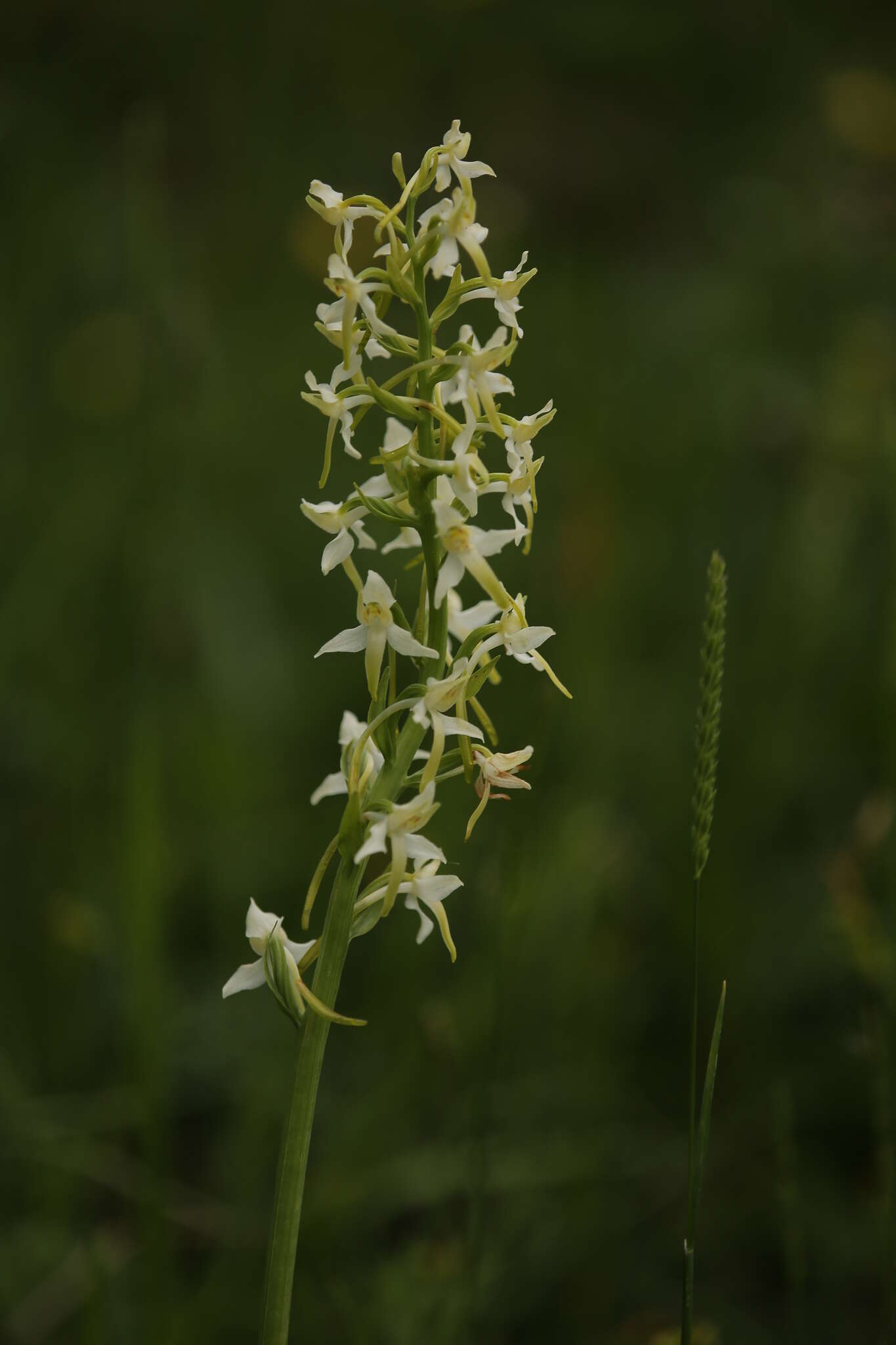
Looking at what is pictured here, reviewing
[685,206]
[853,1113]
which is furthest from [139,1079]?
[685,206]

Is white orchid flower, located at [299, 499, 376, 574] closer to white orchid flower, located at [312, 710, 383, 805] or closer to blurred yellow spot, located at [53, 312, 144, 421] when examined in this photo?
white orchid flower, located at [312, 710, 383, 805]

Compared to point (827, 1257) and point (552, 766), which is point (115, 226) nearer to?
point (552, 766)

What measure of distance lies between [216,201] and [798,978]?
7.27 meters

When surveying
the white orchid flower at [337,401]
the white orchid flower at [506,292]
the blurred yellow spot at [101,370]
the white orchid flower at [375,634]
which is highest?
the blurred yellow spot at [101,370]

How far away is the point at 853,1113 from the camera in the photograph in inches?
124

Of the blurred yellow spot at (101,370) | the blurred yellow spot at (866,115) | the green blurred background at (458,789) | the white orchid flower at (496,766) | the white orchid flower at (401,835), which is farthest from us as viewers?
the blurred yellow spot at (866,115)

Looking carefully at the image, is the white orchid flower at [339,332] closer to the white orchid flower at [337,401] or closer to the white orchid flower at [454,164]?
the white orchid flower at [337,401]

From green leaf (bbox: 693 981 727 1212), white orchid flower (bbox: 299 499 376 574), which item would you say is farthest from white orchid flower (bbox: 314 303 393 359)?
green leaf (bbox: 693 981 727 1212)

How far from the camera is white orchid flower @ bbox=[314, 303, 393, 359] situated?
1.54 meters

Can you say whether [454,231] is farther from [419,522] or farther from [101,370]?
[101,370]

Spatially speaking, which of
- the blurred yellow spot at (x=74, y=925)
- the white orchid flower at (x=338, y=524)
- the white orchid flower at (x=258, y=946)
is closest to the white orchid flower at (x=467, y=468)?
the white orchid flower at (x=338, y=524)

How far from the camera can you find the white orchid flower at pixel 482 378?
4.89 ft

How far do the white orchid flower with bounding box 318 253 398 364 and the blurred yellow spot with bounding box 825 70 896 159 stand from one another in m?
4.94

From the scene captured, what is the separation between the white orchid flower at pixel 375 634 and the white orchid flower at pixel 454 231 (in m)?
0.41
